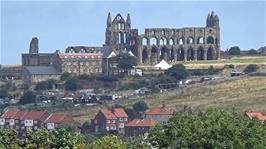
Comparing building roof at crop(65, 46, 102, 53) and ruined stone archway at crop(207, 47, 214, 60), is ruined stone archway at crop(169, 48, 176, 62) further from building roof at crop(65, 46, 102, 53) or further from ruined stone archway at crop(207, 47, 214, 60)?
building roof at crop(65, 46, 102, 53)

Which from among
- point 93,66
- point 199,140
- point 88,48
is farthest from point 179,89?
point 199,140

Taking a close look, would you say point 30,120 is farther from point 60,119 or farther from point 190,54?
point 190,54

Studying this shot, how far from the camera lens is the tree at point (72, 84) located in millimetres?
165625

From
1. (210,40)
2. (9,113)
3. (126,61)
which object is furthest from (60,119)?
(210,40)

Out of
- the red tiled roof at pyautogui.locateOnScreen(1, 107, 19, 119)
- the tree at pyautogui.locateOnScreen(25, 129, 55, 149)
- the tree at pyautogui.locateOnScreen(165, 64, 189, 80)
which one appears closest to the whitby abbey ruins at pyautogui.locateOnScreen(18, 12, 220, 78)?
the tree at pyautogui.locateOnScreen(165, 64, 189, 80)

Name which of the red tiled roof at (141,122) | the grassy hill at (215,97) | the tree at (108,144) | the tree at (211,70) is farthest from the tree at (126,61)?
the tree at (108,144)

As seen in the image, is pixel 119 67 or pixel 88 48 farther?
pixel 88 48

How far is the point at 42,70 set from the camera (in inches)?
7200

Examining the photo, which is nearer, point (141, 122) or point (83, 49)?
point (141, 122)

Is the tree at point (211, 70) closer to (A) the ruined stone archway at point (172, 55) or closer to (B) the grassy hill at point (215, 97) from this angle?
(B) the grassy hill at point (215, 97)

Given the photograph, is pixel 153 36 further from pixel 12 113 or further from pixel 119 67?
pixel 12 113

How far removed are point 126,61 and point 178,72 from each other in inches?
434

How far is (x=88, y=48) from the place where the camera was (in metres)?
197

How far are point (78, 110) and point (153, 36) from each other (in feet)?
172
